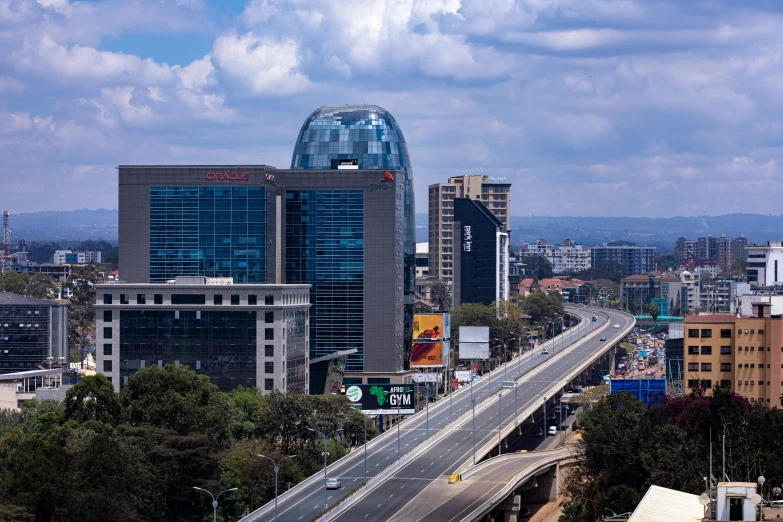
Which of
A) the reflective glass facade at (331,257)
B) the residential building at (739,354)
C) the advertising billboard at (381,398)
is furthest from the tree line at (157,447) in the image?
the residential building at (739,354)

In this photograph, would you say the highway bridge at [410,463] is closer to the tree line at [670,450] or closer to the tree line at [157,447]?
the tree line at [157,447]

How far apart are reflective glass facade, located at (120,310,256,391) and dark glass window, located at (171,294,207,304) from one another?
1248 millimetres

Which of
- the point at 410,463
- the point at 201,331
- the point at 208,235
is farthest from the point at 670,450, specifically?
the point at 208,235

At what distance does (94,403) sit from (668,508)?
68.7 meters

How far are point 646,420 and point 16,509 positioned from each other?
58.4 metres

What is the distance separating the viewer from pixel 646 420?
131 meters

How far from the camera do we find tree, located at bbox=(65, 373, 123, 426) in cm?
13500

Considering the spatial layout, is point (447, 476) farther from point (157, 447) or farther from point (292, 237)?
point (292, 237)

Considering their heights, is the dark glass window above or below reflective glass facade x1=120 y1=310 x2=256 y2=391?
above

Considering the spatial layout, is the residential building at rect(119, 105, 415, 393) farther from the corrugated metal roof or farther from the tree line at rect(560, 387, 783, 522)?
the corrugated metal roof

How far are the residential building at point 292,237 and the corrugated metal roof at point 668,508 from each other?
106908 mm

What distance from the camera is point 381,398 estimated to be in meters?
169

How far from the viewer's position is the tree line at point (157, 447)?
11000 centimetres

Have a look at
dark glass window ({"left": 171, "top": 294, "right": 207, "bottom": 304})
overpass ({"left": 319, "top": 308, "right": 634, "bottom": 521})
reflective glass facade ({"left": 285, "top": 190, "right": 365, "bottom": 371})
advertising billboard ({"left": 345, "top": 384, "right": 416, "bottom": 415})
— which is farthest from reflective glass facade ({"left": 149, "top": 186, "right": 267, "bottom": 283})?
overpass ({"left": 319, "top": 308, "right": 634, "bottom": 521})
